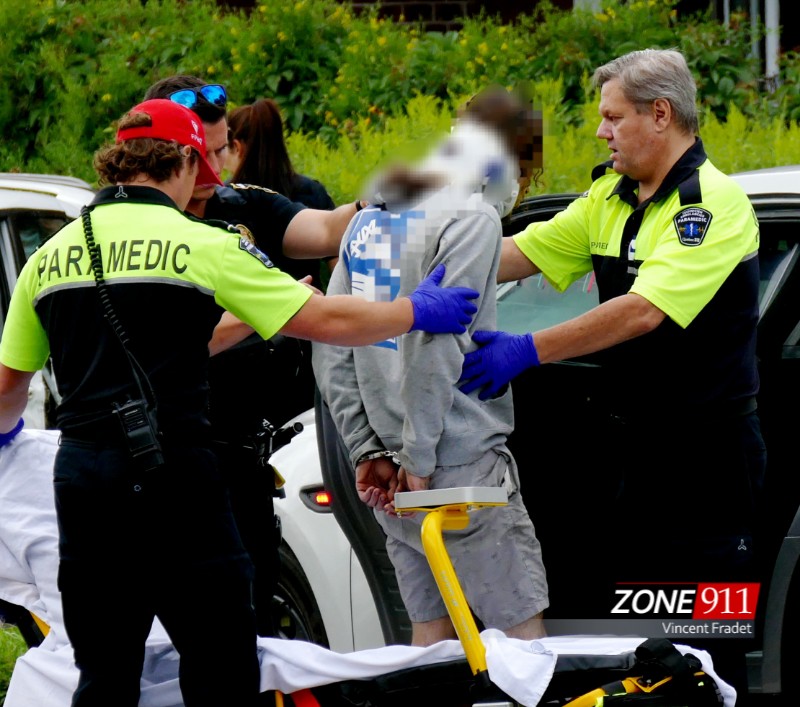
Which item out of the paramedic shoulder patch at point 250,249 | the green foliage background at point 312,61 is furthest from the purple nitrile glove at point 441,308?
the green foliage background at point 312,61

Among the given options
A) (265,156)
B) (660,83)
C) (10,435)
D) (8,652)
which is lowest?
(8,652)

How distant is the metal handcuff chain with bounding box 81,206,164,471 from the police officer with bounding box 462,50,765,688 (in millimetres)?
776

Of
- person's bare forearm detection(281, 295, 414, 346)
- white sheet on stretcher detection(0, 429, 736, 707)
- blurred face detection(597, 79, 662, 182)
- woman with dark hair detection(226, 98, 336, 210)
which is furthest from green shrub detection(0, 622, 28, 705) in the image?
blurred face detection(597, 79, 662, 182)

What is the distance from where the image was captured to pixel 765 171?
3.90 metres

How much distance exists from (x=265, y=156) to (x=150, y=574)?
2285 mm

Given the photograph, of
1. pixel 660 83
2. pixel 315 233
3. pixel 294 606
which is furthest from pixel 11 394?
pixel 660 83

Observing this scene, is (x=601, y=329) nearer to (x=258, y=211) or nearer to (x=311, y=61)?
(x=258, y=211)

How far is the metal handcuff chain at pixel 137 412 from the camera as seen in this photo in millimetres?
2994

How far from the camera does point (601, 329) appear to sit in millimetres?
3467

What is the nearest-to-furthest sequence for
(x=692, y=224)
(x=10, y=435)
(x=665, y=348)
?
(x=692, y=224) < (x=665, y=348) < (x=10, y=435)

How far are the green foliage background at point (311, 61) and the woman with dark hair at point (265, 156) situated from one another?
273 centimetres

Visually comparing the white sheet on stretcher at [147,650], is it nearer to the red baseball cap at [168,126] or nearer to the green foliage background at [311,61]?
the red baseball cap at [168,126]

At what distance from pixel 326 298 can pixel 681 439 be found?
109cm

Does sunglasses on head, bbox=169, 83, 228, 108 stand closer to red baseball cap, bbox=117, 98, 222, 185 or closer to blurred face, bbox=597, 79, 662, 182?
red baseball cap, bbox=117, 98, 222, 185
